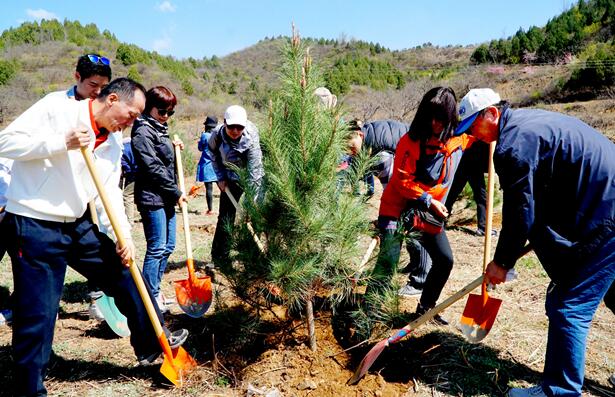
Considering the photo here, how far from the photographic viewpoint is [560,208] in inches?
84.7

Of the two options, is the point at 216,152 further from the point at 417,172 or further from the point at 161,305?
the point at 417,172

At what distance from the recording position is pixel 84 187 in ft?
7.47

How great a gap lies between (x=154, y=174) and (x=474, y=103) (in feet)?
7.63

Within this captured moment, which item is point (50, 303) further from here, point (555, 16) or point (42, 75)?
point (555, 16)

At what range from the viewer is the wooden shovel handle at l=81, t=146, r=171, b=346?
2119mm

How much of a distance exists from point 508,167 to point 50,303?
244cm

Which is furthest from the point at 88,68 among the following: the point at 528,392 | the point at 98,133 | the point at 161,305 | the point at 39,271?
the point at 528,392

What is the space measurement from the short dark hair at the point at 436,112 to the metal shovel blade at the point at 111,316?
248 centimetres

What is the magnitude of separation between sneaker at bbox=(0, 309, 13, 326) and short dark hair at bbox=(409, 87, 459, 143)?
3.49m

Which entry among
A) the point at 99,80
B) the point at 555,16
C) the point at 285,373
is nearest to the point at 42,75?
the point at 99,80

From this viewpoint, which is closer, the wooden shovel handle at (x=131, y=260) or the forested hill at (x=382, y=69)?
the wooden shovel handle at (x=131, y=260)

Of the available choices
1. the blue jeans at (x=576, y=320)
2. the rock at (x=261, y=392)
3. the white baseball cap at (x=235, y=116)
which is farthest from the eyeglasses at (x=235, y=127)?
the blue jeans at (x=576, y=320)

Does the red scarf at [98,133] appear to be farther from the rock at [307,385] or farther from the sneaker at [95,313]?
the rock at [307,385]

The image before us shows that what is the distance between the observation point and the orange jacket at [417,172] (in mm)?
2744
